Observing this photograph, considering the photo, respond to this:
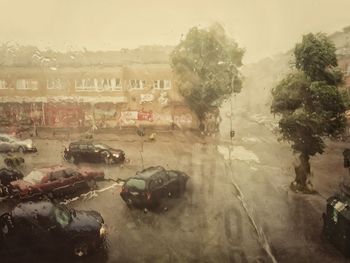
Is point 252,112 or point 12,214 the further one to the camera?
point 252,112

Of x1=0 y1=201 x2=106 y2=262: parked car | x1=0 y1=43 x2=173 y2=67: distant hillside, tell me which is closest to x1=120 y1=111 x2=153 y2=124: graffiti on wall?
x1=0 y1=43 x2=173 y2=67: distant hillside

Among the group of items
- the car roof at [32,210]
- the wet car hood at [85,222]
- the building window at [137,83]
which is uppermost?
the building window at [137,83]

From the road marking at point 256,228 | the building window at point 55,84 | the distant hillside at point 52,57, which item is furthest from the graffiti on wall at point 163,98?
the road marking at point 256,228

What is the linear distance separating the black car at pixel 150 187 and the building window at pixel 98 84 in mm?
5518

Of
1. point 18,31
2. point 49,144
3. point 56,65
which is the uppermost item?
point 18,31

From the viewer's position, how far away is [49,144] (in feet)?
49.4

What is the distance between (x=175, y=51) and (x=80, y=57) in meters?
5.98

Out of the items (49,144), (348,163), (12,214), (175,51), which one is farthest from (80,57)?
(348,163)

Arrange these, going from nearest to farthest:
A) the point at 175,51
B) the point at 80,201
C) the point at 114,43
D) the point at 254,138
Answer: the point at 80,201
the point at 114,43
the point at 175,51
the point at 254,138

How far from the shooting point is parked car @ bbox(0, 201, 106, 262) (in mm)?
9781

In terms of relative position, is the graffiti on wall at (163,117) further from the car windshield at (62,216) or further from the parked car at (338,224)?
the parked car at (338,224)

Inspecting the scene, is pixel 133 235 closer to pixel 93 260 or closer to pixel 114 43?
pixel 93 260

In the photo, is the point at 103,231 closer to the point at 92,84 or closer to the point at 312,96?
the point at 92,84

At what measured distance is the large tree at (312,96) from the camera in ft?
45.8
